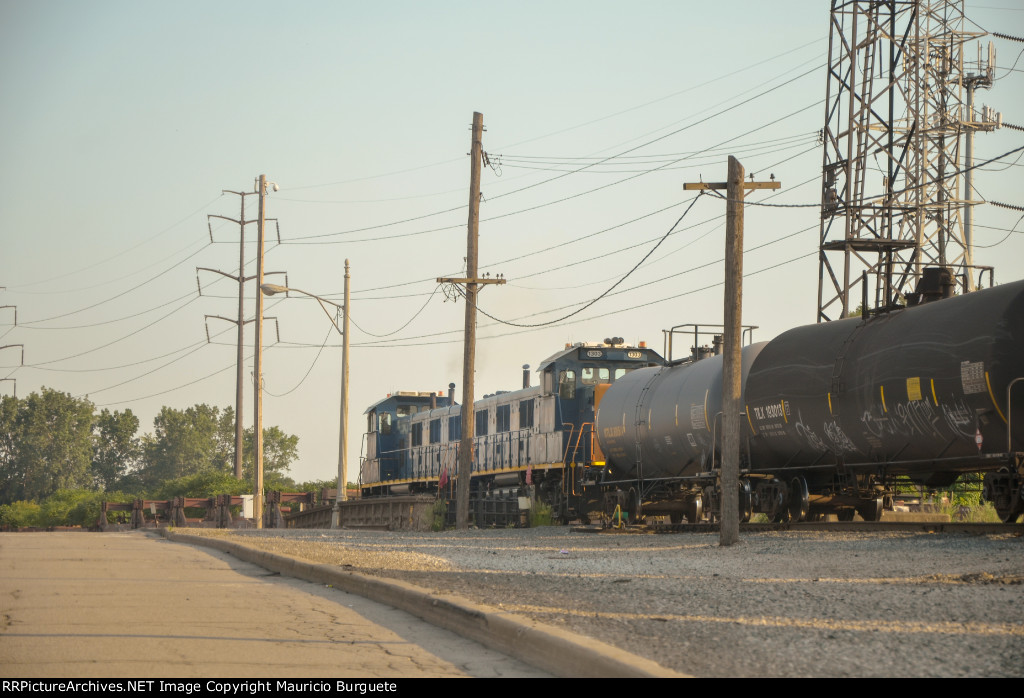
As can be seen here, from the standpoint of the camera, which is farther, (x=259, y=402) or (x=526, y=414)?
(x=259, y=402)

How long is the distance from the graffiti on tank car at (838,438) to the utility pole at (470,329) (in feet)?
36.5

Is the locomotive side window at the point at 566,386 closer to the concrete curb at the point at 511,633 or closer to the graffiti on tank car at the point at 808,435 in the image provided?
the graffiti on tank car at the point at 808,435

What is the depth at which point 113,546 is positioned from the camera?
21719 mm

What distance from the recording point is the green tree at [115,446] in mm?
127338

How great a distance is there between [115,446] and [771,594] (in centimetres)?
12912

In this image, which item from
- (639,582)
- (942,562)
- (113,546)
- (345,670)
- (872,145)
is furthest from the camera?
(872,145)

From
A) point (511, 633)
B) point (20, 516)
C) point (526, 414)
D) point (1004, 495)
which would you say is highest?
point (526, 414)

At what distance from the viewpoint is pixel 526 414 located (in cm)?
3123

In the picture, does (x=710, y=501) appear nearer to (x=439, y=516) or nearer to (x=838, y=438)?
(x=838, y=438)

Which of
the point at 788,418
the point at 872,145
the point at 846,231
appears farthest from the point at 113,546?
the point at 872,145

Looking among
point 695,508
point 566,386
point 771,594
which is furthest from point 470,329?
point 771,594

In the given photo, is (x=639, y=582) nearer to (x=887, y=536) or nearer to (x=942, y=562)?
(x=942, y=562)

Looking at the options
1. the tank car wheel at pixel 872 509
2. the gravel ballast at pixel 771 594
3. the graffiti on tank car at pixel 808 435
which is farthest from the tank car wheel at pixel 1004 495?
the tank car wheel at pixel 872 509

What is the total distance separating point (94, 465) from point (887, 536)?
400ft
